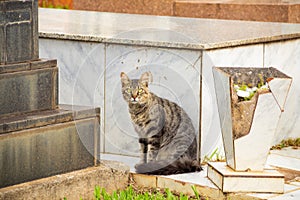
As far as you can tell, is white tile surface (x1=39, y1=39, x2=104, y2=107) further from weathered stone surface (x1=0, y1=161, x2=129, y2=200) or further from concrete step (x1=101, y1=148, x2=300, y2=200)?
weathered stone surface (x1=0, y1=161, x2=129, y2=200)

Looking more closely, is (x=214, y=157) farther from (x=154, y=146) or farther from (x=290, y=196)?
(x=290, y=196)

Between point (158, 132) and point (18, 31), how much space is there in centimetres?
135

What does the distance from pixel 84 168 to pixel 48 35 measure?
1585 millimetres

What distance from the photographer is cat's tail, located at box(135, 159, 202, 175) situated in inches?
220

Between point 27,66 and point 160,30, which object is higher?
point 160,30

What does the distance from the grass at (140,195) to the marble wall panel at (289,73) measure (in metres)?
1.56

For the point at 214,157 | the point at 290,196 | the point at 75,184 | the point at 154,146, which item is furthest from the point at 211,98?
the point at 75,184

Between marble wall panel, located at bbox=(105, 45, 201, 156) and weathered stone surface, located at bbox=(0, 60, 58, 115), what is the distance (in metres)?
1.03

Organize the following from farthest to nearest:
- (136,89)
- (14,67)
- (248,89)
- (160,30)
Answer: (160,30), (136,89), (248,89), (14,67)

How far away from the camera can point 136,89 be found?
5.59 meters

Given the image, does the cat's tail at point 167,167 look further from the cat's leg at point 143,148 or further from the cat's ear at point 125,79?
the cat's ear at point 125,79

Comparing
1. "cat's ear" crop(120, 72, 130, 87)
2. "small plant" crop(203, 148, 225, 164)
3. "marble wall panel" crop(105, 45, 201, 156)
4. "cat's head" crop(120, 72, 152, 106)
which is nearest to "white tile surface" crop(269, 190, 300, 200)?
"small plant" crop(203, 148, 225, 164)

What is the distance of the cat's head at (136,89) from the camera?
18.3ft

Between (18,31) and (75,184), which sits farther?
(75,184)
